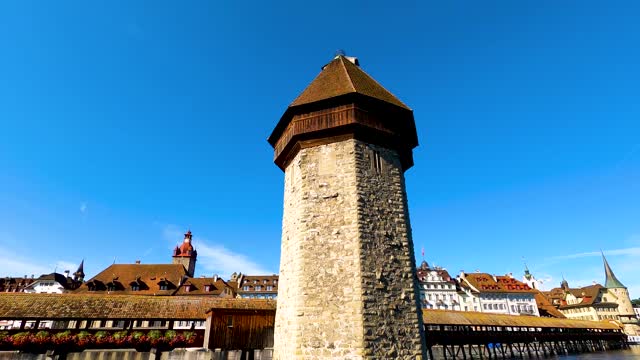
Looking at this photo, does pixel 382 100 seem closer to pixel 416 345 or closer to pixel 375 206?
pixel 375 206

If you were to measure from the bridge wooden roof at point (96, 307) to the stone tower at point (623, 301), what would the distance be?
7263 centimetres

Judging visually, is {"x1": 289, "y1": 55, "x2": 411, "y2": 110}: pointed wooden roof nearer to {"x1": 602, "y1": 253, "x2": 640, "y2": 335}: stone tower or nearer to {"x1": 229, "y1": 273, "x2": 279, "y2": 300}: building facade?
{"x1": 229, "y1": 273, "x2": 279, "y2": 300}: building facade

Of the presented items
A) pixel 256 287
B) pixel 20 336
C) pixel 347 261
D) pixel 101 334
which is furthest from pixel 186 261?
pixel 347 261

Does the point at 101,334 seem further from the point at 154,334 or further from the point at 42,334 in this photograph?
the point at 42,334

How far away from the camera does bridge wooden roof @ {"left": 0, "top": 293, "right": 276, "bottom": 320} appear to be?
1445 centimetres

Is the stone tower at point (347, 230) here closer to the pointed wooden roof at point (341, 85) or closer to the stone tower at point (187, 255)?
the pointed wooden roof at point (341, 85)

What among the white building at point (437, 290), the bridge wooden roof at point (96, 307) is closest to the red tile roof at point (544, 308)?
the white building at point (437, 290)

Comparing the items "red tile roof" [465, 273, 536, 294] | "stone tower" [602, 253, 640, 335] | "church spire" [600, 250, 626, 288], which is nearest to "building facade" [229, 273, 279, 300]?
"red tile roof" [465, 273, 536, 294]

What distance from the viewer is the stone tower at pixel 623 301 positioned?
189ft

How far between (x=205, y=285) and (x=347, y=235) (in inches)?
1396

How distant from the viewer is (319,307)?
8.03 m

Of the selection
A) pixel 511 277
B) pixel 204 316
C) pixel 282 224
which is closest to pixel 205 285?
pixel 204 316

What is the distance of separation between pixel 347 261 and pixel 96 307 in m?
13.4

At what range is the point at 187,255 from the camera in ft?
164
